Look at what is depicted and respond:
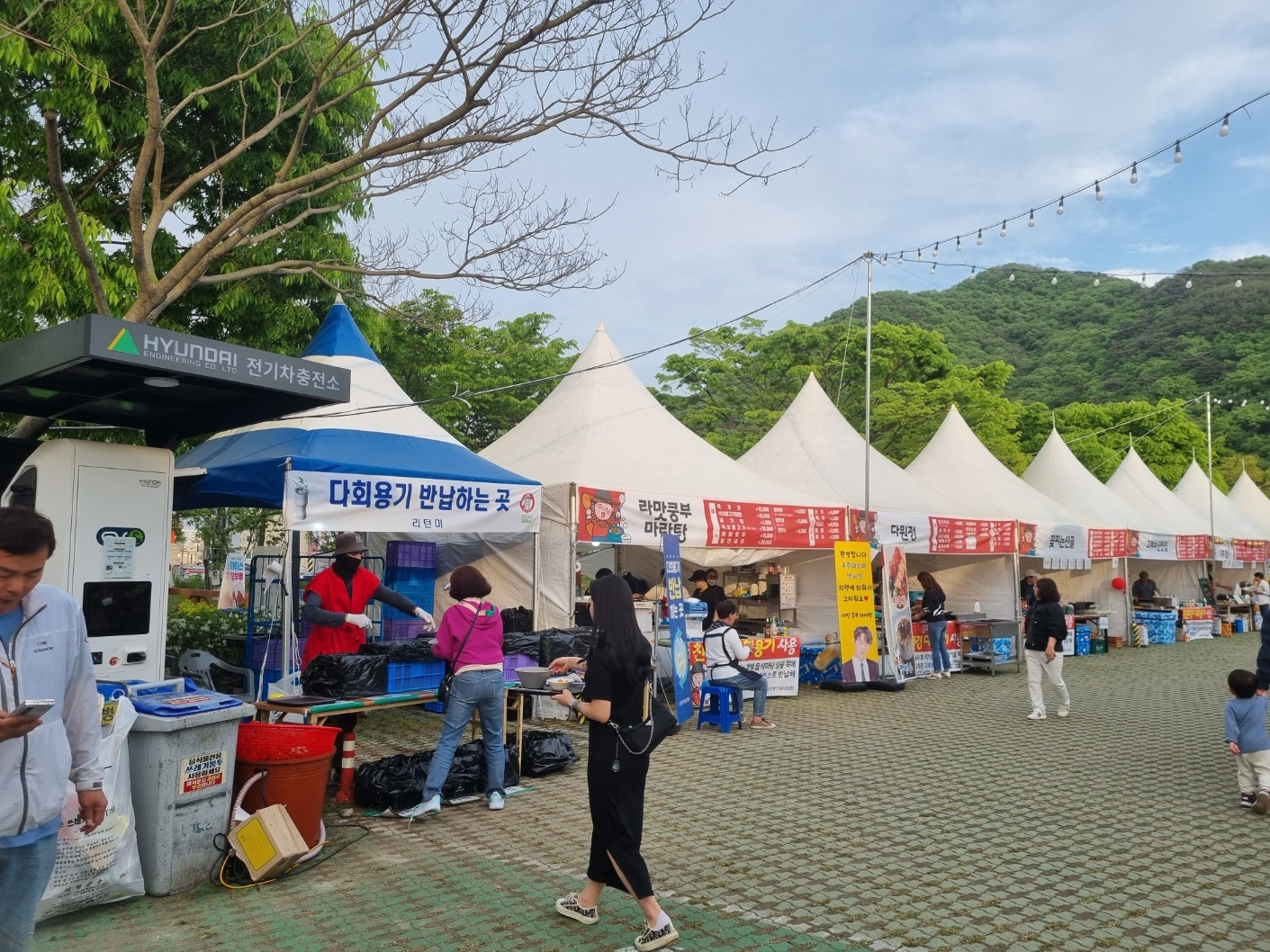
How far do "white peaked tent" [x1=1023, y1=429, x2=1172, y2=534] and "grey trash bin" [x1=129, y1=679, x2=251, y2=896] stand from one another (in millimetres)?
18747

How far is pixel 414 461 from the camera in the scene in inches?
344

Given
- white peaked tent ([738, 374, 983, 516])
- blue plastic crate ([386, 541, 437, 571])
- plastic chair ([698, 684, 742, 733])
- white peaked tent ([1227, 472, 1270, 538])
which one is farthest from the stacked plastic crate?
white peaked tent ([1227, 472, 1270, 538])

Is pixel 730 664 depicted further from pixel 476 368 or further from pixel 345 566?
pixel 476 368

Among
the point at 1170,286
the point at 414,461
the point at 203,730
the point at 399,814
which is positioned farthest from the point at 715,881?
the point at 1170,286

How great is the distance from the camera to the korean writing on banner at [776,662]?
34.6 ft

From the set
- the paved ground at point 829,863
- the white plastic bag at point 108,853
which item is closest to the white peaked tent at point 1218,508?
the paved ground at point 829,863

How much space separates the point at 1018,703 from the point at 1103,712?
95 centimetres

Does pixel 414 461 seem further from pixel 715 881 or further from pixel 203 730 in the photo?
pixel 715 881

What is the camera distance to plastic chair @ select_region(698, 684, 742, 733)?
904 cm

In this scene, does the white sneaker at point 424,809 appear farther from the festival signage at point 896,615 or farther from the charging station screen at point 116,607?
the festival signage at point 896,615

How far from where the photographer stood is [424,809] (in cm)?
577

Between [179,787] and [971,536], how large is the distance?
12841 millimetres

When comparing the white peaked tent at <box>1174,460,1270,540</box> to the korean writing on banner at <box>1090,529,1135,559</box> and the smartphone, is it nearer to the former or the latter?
the korean writing on banner at <box>1090,529,1135,559</box>

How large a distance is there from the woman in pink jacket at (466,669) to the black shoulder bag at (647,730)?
2060 mm
